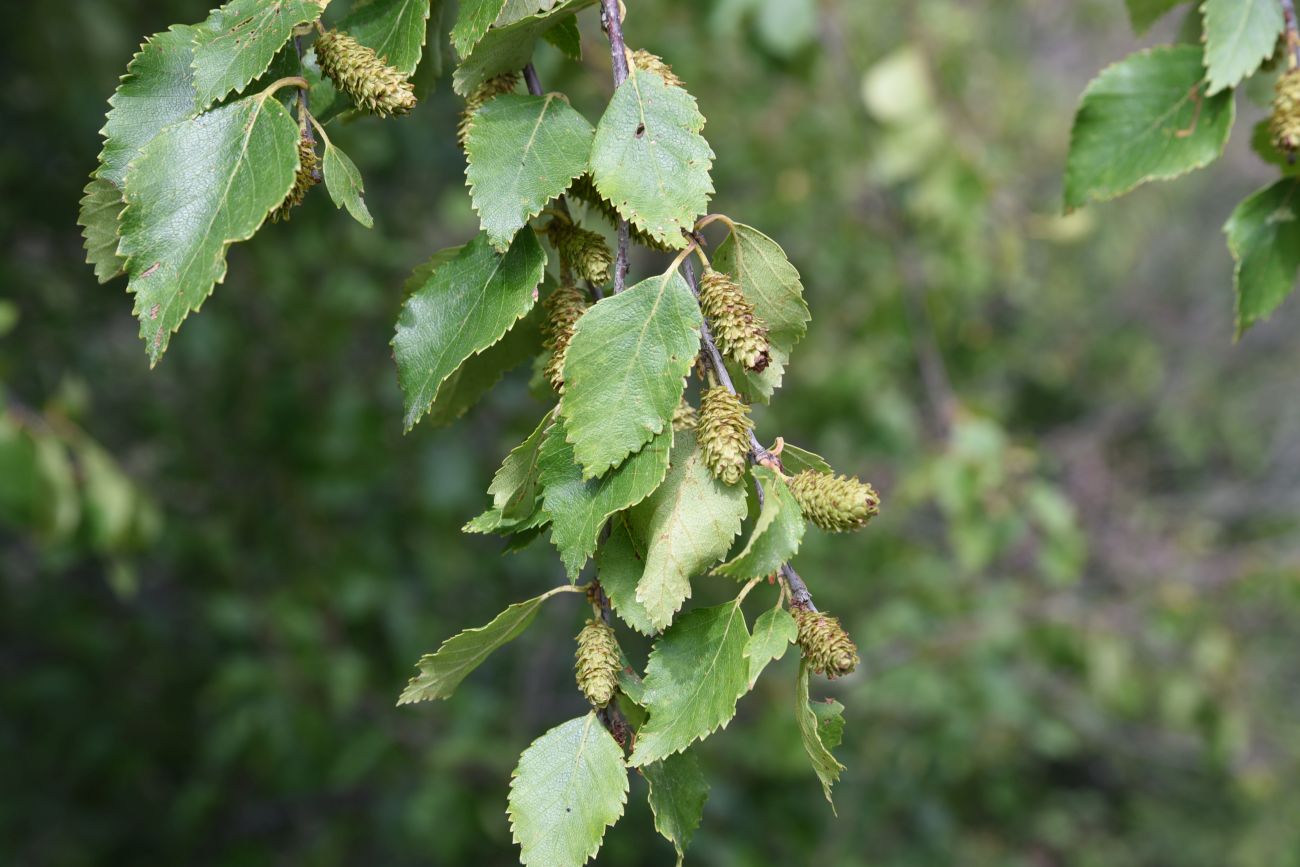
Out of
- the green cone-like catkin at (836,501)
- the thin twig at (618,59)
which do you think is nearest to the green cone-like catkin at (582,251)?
the thin twig at (618,59)

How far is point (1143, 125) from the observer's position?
108 cm

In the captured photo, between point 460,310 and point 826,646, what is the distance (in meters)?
0.36

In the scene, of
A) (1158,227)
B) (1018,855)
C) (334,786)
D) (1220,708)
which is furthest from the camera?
(1158,227)

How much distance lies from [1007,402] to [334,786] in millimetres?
4855

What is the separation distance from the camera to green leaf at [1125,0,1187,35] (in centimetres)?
116

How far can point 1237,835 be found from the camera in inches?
237

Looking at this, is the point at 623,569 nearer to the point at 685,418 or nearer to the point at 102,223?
the point at 685,418

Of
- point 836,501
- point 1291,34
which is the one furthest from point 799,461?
point 1291,34

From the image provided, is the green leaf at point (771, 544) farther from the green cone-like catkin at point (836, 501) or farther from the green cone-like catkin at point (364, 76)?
the green cone-like catkin at point (364, 76)

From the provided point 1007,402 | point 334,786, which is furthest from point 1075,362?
point 334,786

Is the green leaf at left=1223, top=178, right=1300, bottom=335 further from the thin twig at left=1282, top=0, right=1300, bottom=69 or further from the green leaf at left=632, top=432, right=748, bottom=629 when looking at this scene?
the green leaf at left=632, top=432, right=748, bottom=629

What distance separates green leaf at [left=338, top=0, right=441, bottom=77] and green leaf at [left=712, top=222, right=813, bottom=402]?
0.90 ft

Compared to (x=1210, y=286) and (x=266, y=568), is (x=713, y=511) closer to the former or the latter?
(x=266, y=568)

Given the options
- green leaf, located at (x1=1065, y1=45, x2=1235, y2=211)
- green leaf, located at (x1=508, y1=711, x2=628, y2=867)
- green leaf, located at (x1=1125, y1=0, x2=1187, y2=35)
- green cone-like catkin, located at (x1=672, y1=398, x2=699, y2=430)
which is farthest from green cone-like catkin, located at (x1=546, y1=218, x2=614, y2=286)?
green leaf, located at (x1=1125, y1=0, x2=1187, y2=35)
